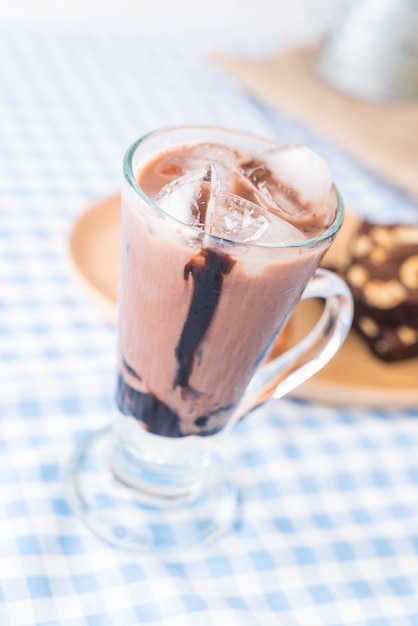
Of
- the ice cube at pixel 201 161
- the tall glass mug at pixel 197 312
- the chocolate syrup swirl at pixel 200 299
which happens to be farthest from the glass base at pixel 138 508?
the ice cube at pixel 201 161

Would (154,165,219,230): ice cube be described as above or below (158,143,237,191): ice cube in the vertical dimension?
above

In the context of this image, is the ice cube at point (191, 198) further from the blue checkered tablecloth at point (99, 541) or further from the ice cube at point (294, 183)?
the blue checkered tablecloth at point (99, 541)

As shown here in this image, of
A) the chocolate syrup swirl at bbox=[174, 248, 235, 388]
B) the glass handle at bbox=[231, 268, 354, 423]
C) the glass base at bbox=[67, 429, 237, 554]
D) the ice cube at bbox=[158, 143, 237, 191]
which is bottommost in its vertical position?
the glass base at bbox=[67, 429, 237, 554]

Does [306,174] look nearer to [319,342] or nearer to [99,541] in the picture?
[319,342]

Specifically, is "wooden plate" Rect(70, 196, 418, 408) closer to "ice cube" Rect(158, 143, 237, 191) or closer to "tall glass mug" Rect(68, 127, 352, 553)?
"tall glass mug" Rect(68, 127, 352, 553)

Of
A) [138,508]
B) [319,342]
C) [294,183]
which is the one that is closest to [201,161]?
[294,183]

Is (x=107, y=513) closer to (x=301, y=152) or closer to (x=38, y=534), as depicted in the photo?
(x=38, y=534)

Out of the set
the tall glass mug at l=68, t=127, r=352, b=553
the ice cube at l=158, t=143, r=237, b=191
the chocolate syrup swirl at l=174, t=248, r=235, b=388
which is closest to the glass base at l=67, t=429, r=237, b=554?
the tall glass mug at l=68, t=127, r=352, b=553
